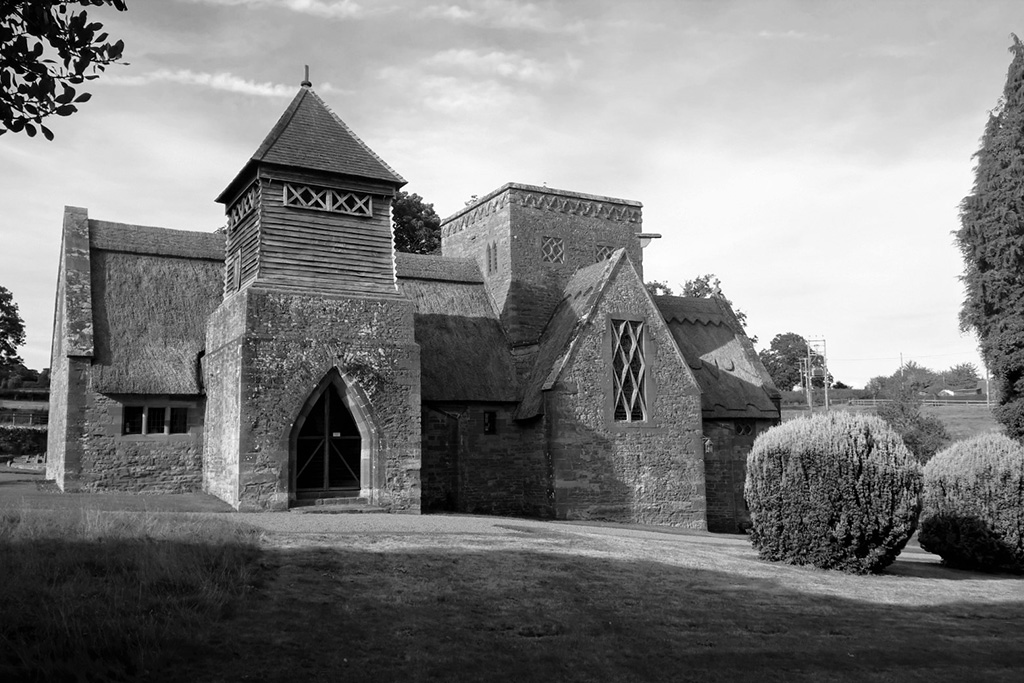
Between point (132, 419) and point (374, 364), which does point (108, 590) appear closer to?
point (374, 364)

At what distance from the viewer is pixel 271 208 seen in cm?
2225

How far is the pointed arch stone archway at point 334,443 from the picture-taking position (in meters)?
21.8

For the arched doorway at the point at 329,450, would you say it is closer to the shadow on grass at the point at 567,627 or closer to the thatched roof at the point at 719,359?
the shadow on grass at the point at 567,627

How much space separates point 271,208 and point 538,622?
48.1 ft

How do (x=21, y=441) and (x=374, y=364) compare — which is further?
(x=21, y=441)

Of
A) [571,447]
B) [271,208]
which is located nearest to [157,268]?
[271,208]

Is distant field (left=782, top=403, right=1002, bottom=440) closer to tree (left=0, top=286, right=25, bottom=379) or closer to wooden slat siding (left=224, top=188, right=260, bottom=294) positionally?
wooden slat siding (left=224, top=188, right=260, bottom=294)

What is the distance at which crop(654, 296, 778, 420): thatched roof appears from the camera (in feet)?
102

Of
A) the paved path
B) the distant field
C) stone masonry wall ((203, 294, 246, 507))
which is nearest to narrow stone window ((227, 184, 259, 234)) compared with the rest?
stone masonry wall ((203, 294, 246, 507))

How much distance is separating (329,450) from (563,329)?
8.95 metres

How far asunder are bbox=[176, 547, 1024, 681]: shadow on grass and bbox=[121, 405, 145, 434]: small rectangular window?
11.7 m

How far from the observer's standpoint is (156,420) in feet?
77.9

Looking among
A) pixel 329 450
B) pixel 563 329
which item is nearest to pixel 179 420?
pixel 329 450

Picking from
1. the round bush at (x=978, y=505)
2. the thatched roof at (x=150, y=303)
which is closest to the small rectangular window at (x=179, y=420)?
the thatched roof at (x=150, y=303)
